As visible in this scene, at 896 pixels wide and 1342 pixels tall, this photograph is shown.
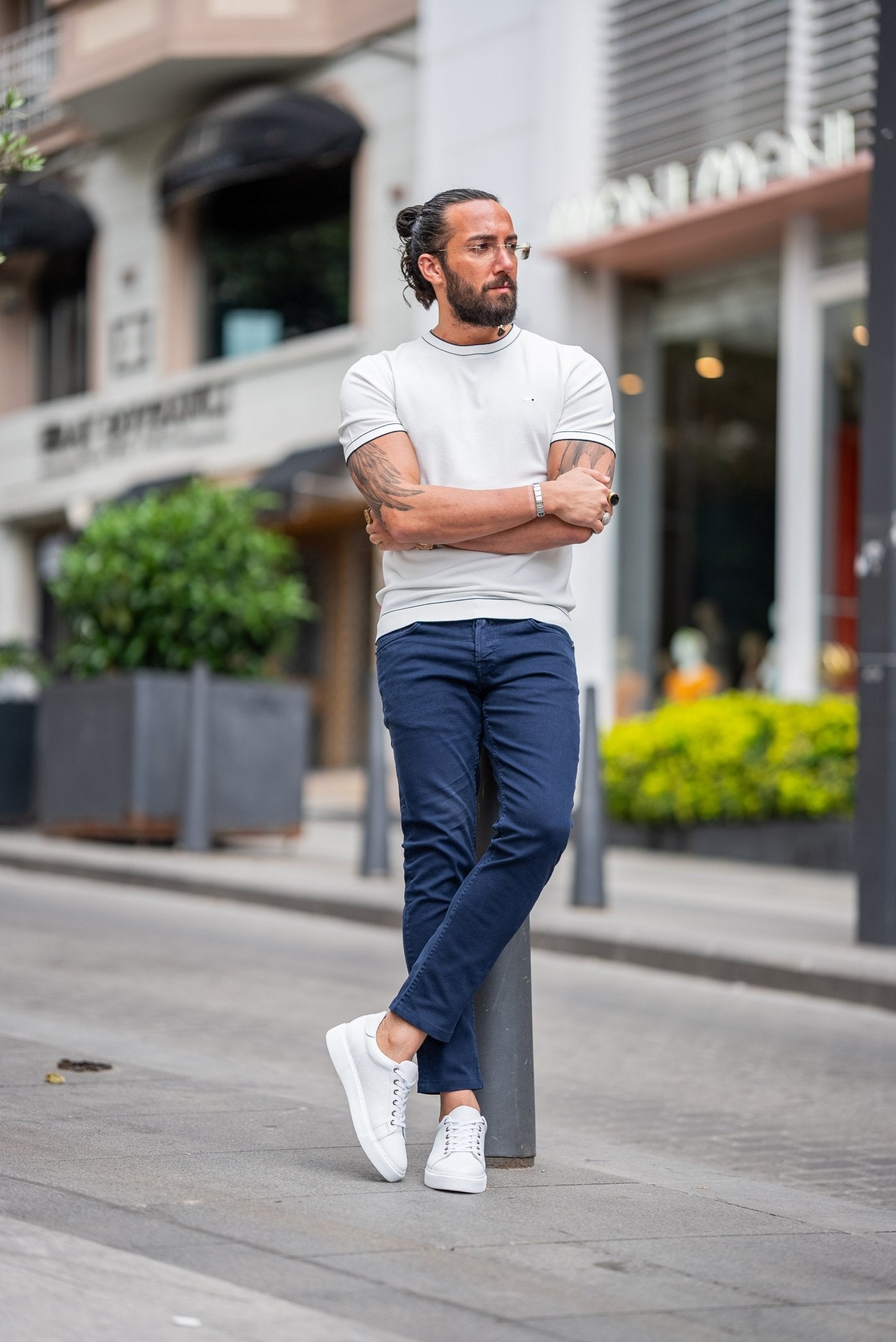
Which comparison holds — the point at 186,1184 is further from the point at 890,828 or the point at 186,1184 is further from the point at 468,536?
the point at 890,828

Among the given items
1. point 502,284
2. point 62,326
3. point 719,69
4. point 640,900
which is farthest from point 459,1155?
point 62,326

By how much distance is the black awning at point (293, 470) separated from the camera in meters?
18.9

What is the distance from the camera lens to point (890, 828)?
862 cm

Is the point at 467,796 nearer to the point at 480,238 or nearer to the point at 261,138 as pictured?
the point at 480,238

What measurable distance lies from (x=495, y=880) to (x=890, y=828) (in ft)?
16.9

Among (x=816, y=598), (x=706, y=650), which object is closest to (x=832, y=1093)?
(x=816, y=598)

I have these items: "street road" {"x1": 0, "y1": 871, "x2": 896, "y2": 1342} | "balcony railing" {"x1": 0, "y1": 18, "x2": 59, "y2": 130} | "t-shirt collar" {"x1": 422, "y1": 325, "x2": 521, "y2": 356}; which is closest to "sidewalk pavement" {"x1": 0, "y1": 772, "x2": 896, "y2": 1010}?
"street road" {"x1": 0, "y1": 871, "x2": 896, "y2": 1342}

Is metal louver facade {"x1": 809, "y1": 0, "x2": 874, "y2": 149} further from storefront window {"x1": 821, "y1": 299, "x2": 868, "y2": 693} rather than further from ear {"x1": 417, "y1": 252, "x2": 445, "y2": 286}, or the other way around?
ear {"x1": 417, "y1": 252, "x2": 445, "y2": 286}

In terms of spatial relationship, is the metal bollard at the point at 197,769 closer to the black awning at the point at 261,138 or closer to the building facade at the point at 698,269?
the building facade at the point at 698,269

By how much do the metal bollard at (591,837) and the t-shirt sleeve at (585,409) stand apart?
5779 millimetres

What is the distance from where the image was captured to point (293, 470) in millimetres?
19203

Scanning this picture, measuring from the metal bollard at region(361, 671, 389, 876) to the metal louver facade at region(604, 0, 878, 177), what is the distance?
21.5 ft

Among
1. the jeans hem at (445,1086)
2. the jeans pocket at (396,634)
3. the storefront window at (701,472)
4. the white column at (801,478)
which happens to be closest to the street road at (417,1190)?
the jeans hem at (445,1086)

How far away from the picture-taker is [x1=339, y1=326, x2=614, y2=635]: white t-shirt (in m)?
3.92
